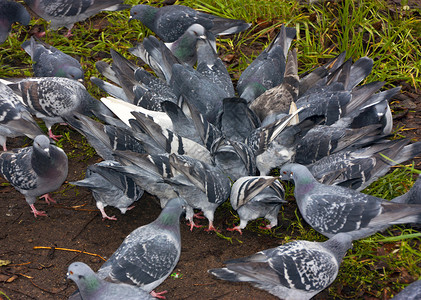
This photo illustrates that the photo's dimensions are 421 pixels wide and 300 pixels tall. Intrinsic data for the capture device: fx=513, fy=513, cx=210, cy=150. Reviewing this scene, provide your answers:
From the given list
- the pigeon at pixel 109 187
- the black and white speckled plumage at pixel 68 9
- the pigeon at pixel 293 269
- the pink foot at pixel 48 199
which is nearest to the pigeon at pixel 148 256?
the pigeon at pixel 293 269

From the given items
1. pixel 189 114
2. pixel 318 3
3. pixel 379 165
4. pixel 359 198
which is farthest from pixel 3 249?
pixel 318 3

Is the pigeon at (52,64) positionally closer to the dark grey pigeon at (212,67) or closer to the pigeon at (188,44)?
the pigeon at (188,44)

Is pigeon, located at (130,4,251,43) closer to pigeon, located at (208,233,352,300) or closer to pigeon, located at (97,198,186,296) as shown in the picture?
pigeon, located at (97,198,186,296)

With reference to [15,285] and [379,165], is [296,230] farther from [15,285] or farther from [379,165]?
[15,285]

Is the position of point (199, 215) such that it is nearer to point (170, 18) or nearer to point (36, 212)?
point (36, 212)

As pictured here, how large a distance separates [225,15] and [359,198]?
431 cm

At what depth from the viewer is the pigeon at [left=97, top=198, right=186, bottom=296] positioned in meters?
4.26

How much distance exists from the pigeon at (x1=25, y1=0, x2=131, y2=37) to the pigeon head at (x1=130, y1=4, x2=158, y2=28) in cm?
33

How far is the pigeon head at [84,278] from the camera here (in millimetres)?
3885

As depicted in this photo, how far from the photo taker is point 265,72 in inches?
260

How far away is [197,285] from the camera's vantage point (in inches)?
186

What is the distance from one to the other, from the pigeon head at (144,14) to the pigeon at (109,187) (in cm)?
344

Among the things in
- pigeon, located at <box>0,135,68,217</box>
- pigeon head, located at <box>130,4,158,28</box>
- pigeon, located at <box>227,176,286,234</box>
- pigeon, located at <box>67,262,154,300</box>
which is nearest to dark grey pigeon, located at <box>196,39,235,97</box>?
pigeon head, located at <box>130,4,158,28</box>

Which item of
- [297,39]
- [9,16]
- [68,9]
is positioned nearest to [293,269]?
[297,39]
